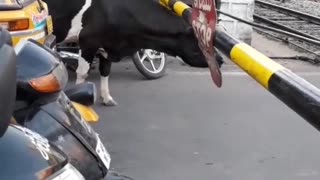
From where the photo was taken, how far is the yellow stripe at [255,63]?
294 centimetres

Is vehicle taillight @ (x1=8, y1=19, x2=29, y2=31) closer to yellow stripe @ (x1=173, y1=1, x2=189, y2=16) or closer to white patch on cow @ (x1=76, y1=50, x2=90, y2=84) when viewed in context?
yellow stripe @ (x1=173, y1=1, x2=189, y2=16)

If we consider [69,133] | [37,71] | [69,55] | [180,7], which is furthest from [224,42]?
[69,55]

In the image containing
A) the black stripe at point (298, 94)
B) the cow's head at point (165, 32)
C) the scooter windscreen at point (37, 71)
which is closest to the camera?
the black stripe at point (298, 94)

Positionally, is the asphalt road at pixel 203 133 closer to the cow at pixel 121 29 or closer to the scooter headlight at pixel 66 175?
the cow at pixel 121 29

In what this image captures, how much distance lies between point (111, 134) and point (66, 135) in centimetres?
A: 384

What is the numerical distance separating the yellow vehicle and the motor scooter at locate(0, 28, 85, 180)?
340 centimetres

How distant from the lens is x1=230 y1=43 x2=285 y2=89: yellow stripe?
2.94 meters

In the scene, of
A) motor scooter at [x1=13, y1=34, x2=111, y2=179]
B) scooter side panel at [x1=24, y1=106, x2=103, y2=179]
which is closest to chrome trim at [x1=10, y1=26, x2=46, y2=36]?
motor scooter at [x1=13, y1=34, x2=111, y2=179]

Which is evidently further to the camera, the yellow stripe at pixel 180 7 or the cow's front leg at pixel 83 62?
the cow's front leg at pixel 83 62

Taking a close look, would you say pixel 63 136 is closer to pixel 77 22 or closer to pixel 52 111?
pixel 52 111

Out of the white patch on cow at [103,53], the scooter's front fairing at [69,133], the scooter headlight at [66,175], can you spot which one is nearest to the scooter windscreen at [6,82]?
the scooter headlight at [66,175]

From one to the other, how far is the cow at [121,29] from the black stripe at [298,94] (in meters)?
3.96

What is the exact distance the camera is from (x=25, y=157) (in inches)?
73.2

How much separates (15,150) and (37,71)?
79 centimetres
